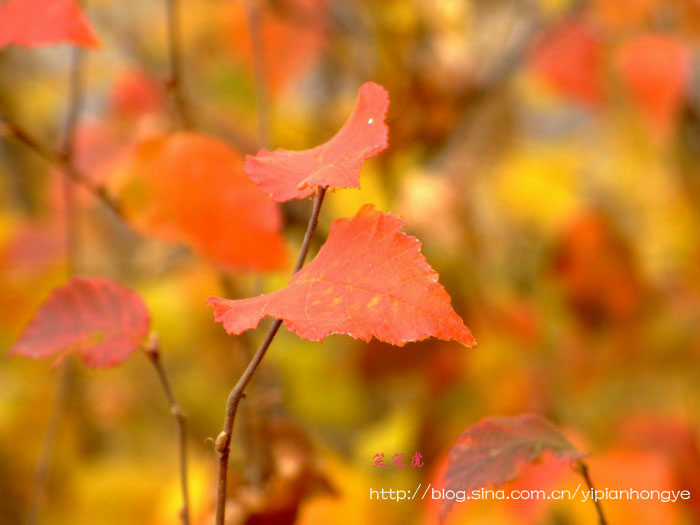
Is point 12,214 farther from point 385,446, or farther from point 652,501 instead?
Result: point 652,501

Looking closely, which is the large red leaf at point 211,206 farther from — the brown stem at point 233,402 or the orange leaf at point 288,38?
the orange leaf at point 288,38

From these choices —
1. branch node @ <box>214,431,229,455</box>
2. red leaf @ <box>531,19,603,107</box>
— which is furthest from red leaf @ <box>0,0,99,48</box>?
red leaf @ <box>531,19,603,107</box>

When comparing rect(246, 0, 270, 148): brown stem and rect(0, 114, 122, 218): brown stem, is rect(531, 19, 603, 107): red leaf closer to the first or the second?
rect(246, 0, 270, 148): brown stem

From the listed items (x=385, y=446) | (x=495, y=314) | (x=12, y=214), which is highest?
(x=12, y=214)

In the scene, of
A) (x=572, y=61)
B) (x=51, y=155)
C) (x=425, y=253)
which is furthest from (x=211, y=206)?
(x=572, y=61)

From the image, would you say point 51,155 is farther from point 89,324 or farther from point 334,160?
point 334,160

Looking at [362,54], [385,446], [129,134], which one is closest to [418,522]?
[385,446]

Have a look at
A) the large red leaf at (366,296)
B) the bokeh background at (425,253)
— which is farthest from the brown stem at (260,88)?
the large red leaf at (366,296)
